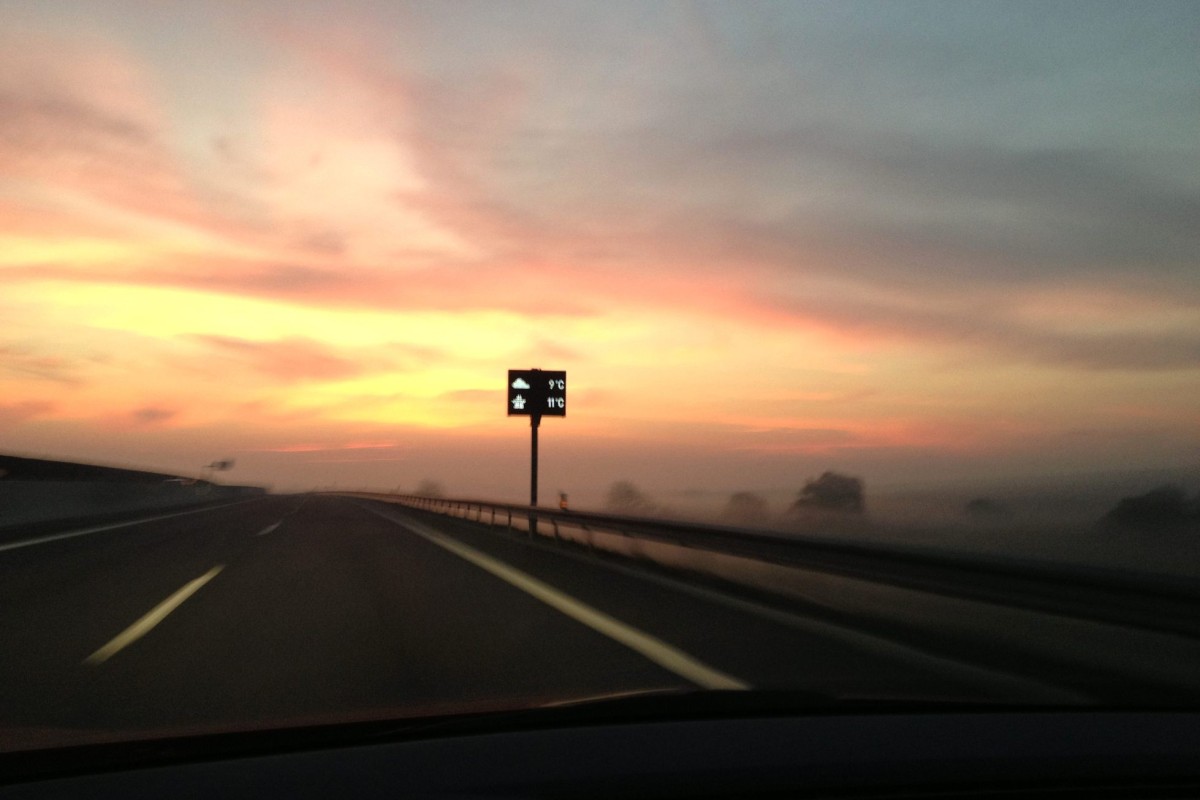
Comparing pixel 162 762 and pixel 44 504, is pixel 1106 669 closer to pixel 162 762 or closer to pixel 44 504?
pixel 162 762

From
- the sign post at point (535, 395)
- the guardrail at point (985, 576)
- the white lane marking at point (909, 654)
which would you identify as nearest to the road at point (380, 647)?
the white lane marking at point (909, 654)

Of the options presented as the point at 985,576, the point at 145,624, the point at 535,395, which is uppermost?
the point at 535,395

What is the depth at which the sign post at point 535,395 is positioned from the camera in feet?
103

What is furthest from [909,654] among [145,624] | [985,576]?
[145,624]

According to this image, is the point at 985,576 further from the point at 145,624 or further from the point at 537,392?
the point at 537,392

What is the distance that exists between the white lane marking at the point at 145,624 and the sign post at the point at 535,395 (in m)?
18.7

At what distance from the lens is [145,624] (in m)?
8.91

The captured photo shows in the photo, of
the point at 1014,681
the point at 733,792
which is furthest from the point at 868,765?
the point at 1014,681

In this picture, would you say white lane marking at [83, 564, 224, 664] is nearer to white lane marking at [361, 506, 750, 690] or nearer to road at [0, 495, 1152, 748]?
road at [0, 495, 1152, 748]

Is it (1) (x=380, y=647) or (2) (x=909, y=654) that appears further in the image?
(1) (x=380, y=647)

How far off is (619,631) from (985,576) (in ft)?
10.6

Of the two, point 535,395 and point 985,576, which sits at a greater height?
point 535,395

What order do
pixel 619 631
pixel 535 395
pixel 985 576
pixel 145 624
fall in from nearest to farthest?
pixel 985 576 < pixel 619 631 < pixel 145 624 < pixel 535 395

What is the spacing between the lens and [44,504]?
3222 cm
